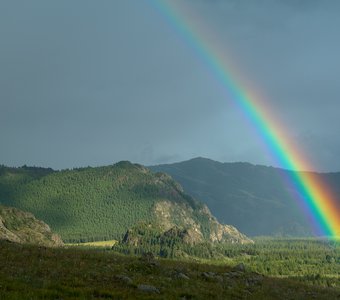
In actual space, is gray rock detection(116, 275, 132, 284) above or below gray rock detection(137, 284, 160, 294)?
above

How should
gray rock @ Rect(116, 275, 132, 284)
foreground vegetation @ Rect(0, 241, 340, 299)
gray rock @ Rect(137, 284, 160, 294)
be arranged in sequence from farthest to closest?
gray rock @ Rect(116, 275, 132, 284)
gray rock @ Rect(137, 284, 160, 294)
foreground vegetation @ Rect(0, 241, 340, 299)

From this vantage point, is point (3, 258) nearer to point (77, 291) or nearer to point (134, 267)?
point (134, 267)

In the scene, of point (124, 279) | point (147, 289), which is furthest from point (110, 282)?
point (147, 289)

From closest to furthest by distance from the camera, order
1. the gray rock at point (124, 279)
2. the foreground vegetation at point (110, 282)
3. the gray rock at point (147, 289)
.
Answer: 1. the foreground vegetation at point (110, 282)
2. the gray rock at point (147, 289)
3. the gray rock at point (124, 279)

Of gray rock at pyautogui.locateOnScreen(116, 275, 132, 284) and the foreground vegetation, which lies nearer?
the foreground vegetation

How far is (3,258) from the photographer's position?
34.0 meters

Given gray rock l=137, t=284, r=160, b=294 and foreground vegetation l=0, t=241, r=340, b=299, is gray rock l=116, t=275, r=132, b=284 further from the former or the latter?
gray rock l=137, t=284, r=160, b=294

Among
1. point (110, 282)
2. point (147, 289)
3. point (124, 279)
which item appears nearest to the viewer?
point (147, 289)

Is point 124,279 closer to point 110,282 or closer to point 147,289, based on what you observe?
point 110,282

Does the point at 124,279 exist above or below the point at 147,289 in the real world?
above

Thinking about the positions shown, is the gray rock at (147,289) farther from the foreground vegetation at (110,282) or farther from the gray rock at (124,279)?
the gray rock at (124,279)

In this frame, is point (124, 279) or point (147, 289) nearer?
point (147, 289)

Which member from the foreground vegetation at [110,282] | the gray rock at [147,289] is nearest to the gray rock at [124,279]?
the foreground vegetation at [110,282]

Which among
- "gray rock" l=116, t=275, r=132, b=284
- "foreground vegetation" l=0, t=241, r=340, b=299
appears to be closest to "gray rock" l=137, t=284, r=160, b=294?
"foreground vegetation" l=0, t=241, r=340, b=299
